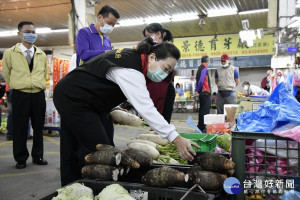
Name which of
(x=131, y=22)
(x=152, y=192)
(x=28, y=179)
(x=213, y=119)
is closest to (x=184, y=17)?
(x=131, y=22)

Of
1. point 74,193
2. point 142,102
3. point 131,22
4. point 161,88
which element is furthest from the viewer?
point 131,22

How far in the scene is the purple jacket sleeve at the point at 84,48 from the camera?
3.11m

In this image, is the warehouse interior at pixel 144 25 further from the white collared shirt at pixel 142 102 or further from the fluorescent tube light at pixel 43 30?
the white collared shirt at pixel 142 102

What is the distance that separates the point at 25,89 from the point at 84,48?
57.9 inches

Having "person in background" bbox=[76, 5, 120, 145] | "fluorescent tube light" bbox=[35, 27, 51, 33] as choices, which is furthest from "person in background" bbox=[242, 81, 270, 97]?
"fluorescent tube light" bbox=[35, 27, 51, 33]

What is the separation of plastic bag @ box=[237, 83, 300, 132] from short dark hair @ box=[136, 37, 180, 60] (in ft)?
2.15

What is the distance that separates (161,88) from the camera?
356 centimetres

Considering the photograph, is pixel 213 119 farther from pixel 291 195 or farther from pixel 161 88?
pixel 291 195

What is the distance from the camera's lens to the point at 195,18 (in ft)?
44.9

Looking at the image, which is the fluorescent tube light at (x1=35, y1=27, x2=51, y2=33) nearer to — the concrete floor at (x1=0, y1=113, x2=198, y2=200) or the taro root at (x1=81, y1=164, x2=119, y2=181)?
the concrete floor at (x1=0, y1=113, x2=198, y2=200)

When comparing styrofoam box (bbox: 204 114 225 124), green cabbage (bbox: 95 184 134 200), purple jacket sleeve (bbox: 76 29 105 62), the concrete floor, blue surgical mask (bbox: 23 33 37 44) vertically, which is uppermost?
blue surgical mask (bbox: 23 33 37 44)

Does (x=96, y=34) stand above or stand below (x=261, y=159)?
above

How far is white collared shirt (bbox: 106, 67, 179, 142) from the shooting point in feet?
5.76

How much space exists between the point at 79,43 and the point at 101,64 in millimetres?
1394
